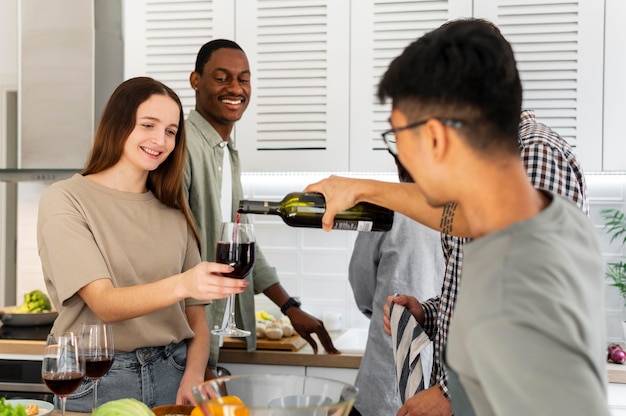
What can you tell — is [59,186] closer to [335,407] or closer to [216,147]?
[216,147]

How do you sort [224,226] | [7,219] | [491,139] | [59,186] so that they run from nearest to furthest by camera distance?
[491,139]
[224,226]
[59,186]
[7,219]

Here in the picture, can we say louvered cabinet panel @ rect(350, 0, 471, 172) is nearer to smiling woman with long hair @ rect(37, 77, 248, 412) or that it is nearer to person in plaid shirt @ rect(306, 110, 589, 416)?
smiling woman with long hair @ rect(37, 77, 248, 412)

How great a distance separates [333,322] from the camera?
11.6 ft

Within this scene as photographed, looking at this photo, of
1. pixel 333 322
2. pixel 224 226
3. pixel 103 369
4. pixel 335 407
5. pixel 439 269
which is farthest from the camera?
pixel 333 322

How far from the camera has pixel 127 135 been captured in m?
2.18

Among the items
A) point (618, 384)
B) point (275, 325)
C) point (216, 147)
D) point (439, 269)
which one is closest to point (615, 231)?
point (618, 384)

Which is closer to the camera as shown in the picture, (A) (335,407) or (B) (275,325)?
(A) (335,407)

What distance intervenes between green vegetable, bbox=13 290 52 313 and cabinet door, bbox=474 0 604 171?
221cm

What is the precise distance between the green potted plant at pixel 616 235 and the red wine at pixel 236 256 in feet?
6.63

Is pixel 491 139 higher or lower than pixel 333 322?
higher

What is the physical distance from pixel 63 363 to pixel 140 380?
561mm

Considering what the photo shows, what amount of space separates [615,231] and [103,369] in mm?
2518

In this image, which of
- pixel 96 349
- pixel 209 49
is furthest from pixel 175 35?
pixel 96 349

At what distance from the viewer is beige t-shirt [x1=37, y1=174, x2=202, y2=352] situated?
79.4 inches
